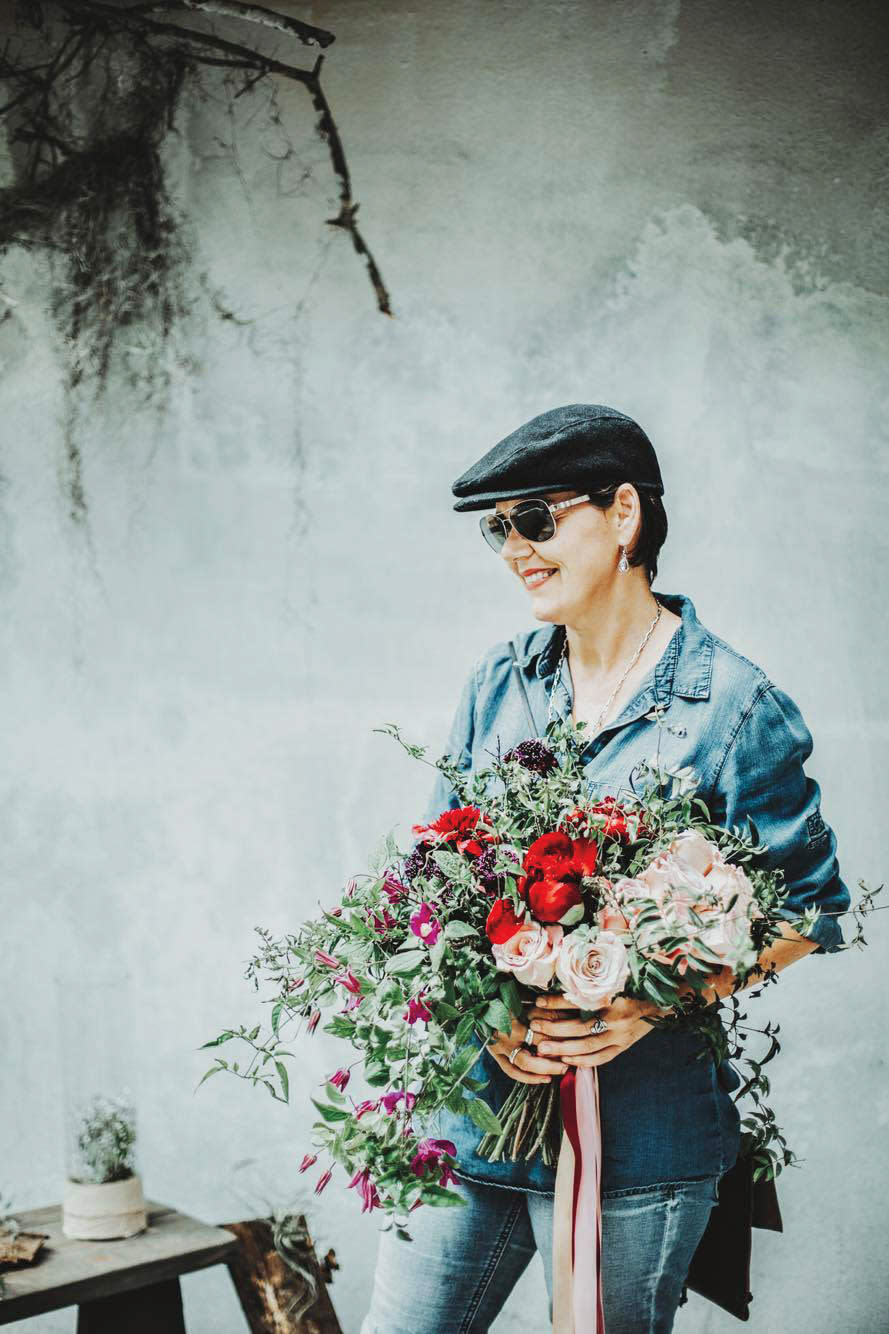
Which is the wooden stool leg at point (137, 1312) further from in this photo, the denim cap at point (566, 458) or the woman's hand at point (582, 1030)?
the denim cap at point (566, 458)

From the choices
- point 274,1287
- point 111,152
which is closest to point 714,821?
point 274,1287

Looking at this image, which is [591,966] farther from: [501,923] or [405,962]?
[405,962]

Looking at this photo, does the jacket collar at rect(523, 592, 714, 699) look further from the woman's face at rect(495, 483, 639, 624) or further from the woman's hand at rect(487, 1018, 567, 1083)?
the woman's hand at rect(487, 1018, 567, 1083)

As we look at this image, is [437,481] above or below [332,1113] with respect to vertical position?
above

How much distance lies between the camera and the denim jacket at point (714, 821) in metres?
1.71

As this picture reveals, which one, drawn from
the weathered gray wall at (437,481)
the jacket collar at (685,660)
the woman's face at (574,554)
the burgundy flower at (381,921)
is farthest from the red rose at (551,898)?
the weathered gray wall at (437,481)

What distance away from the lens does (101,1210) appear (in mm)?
2285

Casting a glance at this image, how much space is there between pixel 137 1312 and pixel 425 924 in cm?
124

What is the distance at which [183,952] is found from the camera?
289cm

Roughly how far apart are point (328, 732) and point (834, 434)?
55.3 inches

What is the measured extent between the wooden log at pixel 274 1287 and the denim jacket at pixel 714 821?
77 cm

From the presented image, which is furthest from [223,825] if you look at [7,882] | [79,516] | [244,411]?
[244,411]

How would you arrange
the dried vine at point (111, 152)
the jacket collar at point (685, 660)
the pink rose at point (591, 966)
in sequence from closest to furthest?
the pink rose at point (591, 966) → the jacket collar at point (685, 660) → the dried vine at point (111, 152)

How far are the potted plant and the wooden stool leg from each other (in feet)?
0.35
